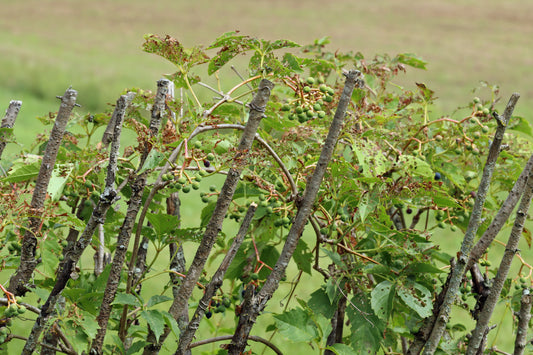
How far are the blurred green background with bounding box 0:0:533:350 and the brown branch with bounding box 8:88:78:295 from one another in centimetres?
421

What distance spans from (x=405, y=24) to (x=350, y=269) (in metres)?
14.5

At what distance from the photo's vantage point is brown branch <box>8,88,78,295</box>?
2.94 ft

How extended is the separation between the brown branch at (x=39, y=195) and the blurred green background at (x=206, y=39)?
4.21m

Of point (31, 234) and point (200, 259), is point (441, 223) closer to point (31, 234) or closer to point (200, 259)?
point (200, 259)

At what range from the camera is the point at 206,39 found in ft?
41.3

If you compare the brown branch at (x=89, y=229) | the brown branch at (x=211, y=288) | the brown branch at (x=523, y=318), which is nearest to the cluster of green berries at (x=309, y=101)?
the brown branch at (x=211, y=288)

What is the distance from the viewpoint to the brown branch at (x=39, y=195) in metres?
0.90

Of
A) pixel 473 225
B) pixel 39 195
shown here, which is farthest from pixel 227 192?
pixel 473 225

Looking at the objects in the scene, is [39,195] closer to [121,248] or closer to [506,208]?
[121,248]

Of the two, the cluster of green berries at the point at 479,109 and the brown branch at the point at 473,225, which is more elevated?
the cluster of green berries at the point at 479,109

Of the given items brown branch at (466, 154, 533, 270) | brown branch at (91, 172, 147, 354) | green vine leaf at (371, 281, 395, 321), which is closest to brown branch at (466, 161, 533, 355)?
brown branch at (466, 154, 533, 270)

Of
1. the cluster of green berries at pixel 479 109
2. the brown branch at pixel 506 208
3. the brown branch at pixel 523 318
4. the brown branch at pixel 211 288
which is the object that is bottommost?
the brown branch at pixel 211 288

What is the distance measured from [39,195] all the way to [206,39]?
12.0 m

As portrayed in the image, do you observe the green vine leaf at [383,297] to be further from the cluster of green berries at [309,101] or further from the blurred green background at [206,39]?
the blurred green background at [206,39]
